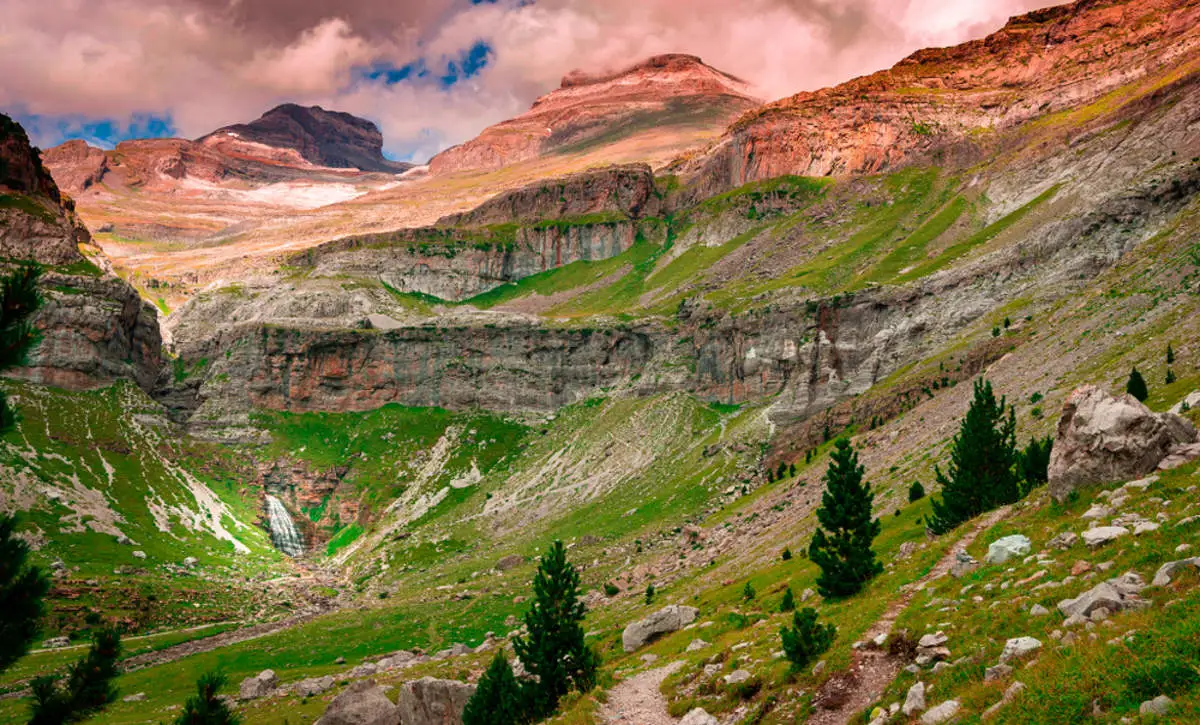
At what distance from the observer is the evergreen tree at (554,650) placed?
32969 mm

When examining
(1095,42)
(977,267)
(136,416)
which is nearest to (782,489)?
(977,267)

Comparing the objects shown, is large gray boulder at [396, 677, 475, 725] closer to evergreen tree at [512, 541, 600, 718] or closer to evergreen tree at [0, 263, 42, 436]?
evergreen tree at [512, 541, 600, 718]

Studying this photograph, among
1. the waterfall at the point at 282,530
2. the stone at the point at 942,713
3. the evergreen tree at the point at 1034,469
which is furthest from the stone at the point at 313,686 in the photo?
the waterfall at the point at 282,530

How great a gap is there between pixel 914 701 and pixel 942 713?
136 centimetres

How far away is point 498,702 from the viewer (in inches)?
Result: 1305

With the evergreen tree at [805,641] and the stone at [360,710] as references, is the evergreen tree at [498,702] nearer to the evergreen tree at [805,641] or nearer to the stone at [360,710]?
the stone at [360,710]

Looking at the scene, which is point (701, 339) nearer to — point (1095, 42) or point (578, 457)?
point (578, 457)

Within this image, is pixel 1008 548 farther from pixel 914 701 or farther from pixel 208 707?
pixel 208 707

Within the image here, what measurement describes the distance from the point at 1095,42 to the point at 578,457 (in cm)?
17705

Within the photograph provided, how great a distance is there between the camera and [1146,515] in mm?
18016

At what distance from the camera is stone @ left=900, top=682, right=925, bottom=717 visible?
13.7 meters

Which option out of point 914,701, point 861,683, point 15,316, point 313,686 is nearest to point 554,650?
point 861,683

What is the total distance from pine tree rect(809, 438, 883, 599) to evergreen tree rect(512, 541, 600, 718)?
11839mm

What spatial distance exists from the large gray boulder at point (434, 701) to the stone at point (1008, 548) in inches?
1131
